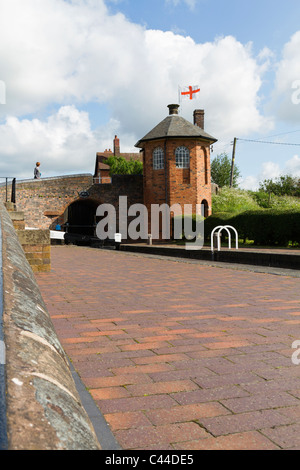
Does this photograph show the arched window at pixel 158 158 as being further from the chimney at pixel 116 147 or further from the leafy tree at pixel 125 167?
the chimney at pixel 116 147

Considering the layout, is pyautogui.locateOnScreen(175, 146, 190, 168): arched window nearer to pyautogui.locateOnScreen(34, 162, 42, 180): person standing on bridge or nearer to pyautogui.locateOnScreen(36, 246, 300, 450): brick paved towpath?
pyautogui.locateOnScreen(34, 162, 42, 180): person standing on bridge

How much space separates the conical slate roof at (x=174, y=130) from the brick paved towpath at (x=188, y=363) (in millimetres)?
23552

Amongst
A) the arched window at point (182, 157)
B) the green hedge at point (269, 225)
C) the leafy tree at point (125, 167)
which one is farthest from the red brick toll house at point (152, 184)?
the leafy tree at point (125, 167)

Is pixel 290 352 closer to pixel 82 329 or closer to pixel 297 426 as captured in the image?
pixel 297 426

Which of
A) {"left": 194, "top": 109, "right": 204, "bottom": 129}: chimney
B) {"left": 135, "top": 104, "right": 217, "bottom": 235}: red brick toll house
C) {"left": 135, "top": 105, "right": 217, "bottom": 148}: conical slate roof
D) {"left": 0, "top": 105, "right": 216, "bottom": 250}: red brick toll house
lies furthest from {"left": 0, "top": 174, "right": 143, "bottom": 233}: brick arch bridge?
{"left": 194, "top": 109, "right": 204, "bottom": 129}: chimney

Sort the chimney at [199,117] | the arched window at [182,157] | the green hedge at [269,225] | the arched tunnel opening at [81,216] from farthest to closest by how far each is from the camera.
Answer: the chimney at [199,117] < the arched tunnel opening at [81,216] < the arched window at [182,157] < the green hedge at [269,225]

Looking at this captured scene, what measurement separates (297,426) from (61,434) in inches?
55.2

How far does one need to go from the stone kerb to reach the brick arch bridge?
2798cm

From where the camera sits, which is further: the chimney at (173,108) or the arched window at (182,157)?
the chimney at (173,108)

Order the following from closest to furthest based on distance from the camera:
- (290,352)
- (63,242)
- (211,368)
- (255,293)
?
1. (211,368)
2. (290,352)
3. (255,293)
4. (63,242)

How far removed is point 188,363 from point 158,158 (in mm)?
26677

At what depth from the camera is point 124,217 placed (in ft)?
102

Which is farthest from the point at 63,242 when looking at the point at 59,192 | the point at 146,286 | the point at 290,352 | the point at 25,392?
the point at 25,392

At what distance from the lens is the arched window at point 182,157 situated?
2842 centimetres
